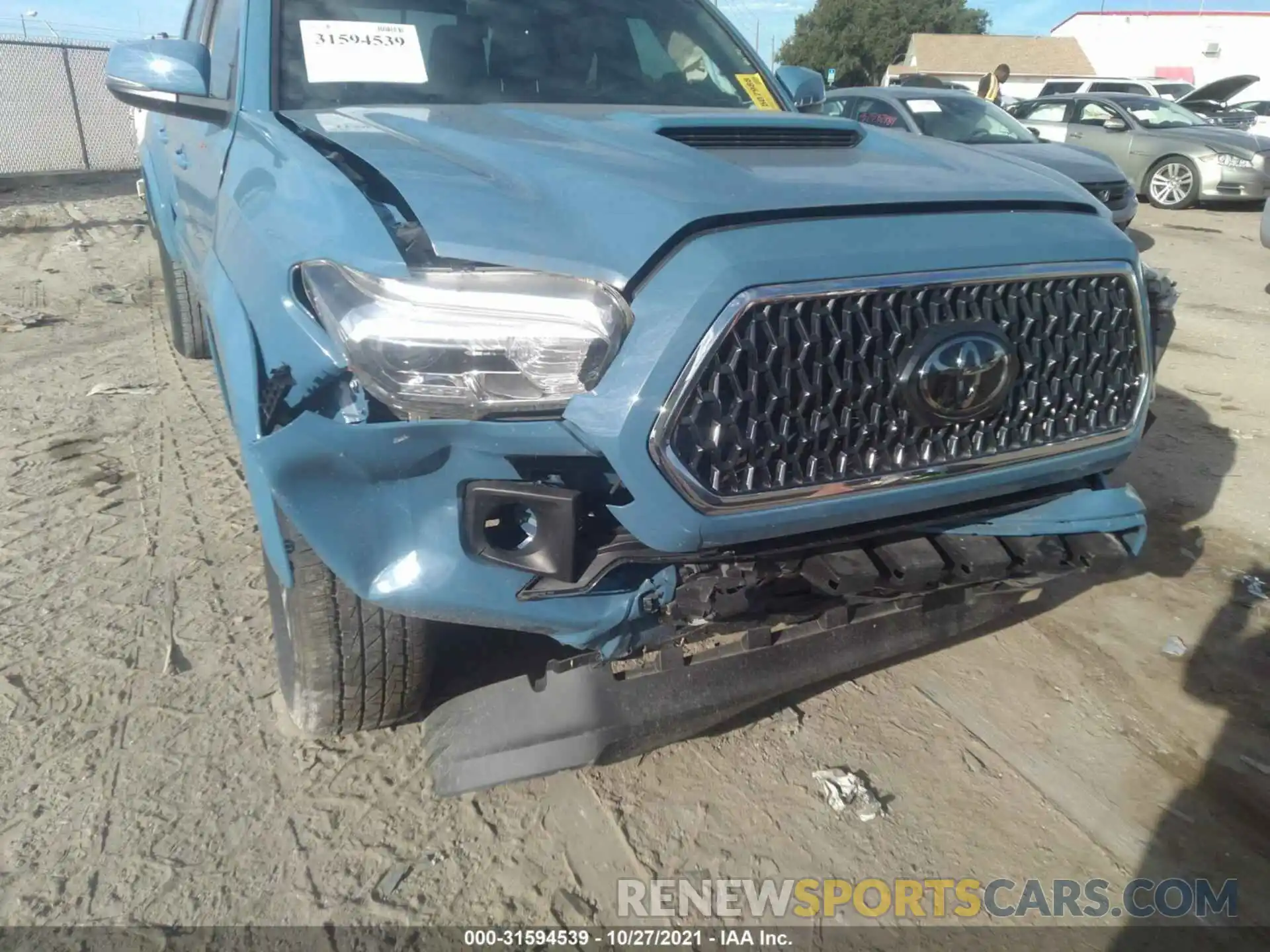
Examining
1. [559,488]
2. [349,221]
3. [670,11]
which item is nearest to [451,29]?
[670,11]

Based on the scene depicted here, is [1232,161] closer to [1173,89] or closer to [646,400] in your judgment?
[1173,89]

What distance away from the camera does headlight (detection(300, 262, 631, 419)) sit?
156 centimetres

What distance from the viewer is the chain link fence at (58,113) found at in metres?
12.0

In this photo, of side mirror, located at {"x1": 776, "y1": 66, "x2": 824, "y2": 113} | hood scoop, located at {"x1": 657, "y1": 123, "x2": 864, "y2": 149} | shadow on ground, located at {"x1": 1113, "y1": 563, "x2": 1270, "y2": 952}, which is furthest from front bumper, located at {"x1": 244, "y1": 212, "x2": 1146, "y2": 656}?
side mirror, located at {"x1": 776, "y1": 66, "x2": 824, "y2": 113}

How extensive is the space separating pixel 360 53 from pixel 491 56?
1.21 ft

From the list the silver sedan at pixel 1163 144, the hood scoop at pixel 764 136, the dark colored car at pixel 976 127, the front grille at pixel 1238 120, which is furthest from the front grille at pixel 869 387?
the front grille at pixel 1238 120

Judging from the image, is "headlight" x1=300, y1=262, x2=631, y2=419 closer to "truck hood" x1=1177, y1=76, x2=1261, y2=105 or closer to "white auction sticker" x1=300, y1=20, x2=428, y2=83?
"white auction sticker" x1=300, y1=20, x2=428, y2=83

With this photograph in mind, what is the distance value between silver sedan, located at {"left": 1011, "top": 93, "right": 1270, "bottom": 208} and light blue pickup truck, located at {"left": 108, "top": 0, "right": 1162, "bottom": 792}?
10585 millimetres

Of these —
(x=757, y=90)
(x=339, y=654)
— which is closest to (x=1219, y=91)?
(x=757, y=90)

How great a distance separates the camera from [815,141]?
7.48 ft

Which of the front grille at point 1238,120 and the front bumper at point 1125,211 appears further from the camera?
the front grille at point 1238,120

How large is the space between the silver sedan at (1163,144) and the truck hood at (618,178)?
34.1 ft

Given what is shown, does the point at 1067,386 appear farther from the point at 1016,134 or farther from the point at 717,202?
the point at 1016,134

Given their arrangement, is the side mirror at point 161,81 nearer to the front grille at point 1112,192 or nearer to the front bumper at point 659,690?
the front bumper at point 659,690
